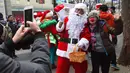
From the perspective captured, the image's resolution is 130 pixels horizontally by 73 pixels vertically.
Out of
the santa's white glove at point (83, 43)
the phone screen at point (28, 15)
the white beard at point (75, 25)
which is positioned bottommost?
the santa's white glove at point (83, 43)

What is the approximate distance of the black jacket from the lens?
4.88ft

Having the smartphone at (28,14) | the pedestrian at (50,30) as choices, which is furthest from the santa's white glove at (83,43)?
the smartphone at (28,14)

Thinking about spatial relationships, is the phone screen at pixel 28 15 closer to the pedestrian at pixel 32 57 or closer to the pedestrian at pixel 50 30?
the pedestrian at pixel 32 57

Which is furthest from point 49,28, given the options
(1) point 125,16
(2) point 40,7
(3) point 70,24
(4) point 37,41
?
(2) point 40,7

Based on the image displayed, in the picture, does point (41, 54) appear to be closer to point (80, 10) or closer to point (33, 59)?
point (33, 59)

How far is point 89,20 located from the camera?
15.6 feet

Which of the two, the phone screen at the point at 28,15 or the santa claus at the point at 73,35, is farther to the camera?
the santa claus at the point at 73,35

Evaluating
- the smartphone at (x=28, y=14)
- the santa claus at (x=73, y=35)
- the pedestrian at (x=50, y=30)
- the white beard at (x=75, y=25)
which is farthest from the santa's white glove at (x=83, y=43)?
the smartphone at (x=28, y=14)

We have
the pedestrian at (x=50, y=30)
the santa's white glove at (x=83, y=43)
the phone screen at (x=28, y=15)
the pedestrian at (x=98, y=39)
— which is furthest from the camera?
the pedestrian at (x=50, y=30)

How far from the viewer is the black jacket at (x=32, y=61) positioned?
1488mm

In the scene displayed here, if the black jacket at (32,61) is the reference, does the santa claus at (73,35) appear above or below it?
below

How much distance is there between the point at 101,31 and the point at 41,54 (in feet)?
10.3

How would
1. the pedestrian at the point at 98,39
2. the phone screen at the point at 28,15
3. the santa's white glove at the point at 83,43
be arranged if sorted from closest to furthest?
the phone screen at the point at 28,15 → the santa's white glove at the point at 83,43 → the pedestrian at the point at 98,39

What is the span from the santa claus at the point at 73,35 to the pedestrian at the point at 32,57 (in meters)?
2.75
